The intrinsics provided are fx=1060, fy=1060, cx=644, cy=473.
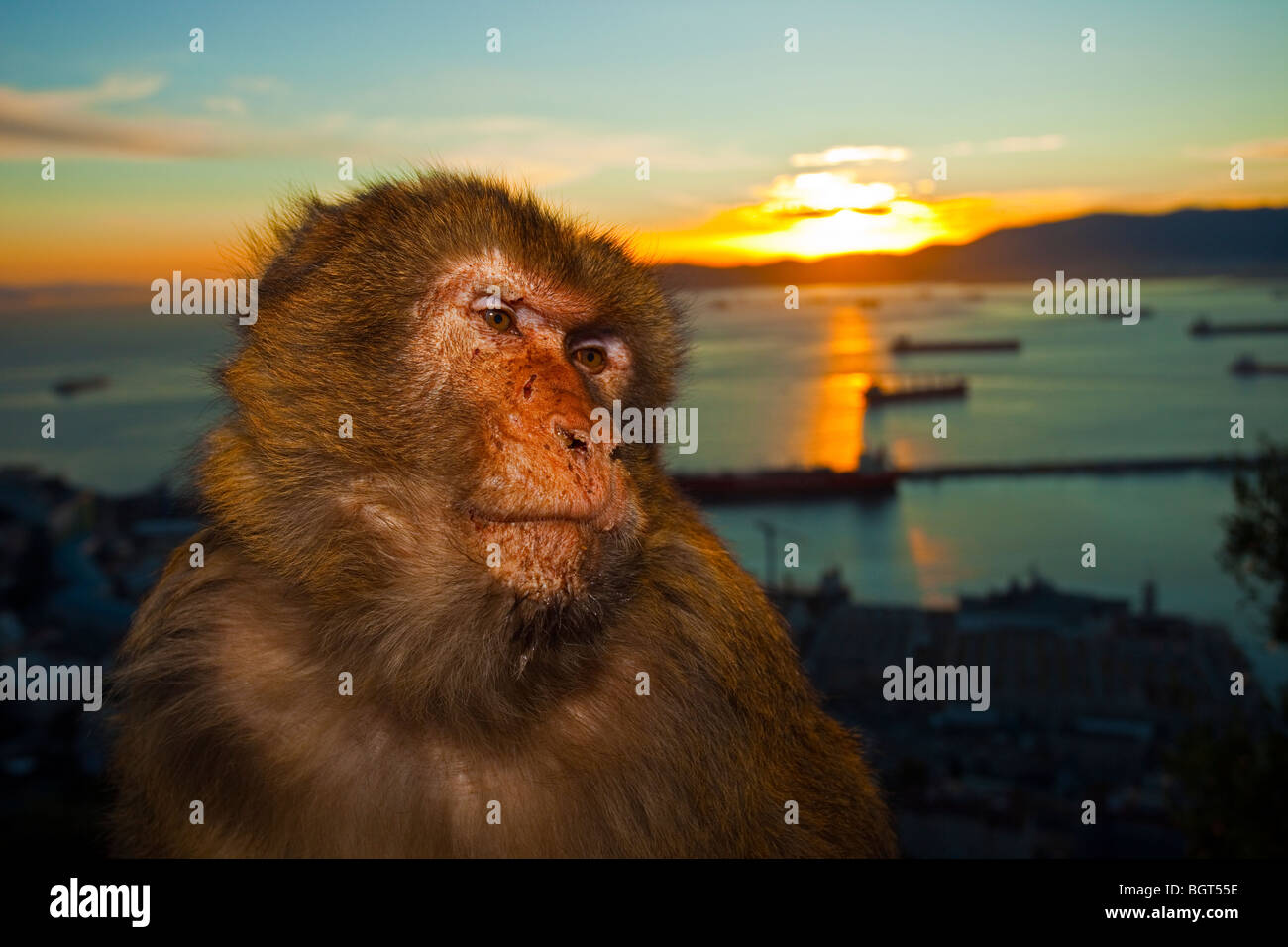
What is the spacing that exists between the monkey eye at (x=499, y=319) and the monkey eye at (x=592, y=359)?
249mm

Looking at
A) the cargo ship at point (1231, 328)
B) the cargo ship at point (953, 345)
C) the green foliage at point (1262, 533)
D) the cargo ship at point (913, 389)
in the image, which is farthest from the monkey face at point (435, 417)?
the cargo ship at point (1231, 328)

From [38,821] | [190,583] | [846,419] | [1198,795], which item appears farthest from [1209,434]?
[190,583]

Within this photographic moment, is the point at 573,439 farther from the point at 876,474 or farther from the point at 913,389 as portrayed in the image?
the point at 913,389

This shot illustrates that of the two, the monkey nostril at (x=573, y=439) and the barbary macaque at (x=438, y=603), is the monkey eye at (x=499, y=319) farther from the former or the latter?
the monkey nostril at (x=573, y=439)

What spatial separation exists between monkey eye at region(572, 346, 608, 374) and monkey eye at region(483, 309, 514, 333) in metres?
0.25

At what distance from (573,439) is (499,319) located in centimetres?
36

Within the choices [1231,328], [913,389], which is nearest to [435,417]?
[913,389]

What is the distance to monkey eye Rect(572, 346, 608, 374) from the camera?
2.43 meters

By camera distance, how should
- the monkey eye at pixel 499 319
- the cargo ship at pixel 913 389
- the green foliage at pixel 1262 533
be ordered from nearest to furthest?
the monkey eye at pixel 499 319
the green foliage at pixel 1262 533
the cargo ship at pixel 913 389

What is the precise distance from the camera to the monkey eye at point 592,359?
243 centimetres

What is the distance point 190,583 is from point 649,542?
100 cm

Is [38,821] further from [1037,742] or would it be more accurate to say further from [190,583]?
[1037,742]

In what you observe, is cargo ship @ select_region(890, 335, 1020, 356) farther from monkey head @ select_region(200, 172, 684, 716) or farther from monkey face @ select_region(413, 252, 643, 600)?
monkey face @ select_region(413, 252, 643, 600)

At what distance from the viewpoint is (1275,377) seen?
1091 inches
